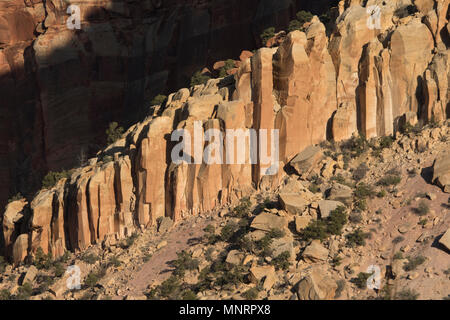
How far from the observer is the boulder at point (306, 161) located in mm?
49500

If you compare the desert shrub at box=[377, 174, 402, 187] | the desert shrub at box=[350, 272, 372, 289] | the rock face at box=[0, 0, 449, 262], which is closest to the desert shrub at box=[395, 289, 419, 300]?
the desert shrub at box=[350, 272, 372, 289]

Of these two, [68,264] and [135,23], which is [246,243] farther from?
[135,23]

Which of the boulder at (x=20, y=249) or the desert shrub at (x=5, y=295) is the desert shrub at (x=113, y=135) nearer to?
the boulder at (x=20, y=249)

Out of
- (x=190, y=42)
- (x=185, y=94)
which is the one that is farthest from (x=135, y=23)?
(x=185, y=94)

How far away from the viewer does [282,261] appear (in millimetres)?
43125

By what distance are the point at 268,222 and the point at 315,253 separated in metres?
3.67

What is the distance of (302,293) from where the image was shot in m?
40.8

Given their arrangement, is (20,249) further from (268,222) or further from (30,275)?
(268,222)

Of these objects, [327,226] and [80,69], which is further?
[80,69]

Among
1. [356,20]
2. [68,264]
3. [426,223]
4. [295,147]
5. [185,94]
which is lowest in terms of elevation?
[68,264]

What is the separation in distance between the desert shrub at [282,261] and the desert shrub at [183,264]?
4.57 metres

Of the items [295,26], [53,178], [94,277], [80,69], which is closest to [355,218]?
[94,277]

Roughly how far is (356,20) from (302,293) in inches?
770

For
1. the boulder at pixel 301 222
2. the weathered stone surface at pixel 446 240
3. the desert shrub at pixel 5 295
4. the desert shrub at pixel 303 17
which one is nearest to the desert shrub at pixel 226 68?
the desert shrub at pixel 303 17
